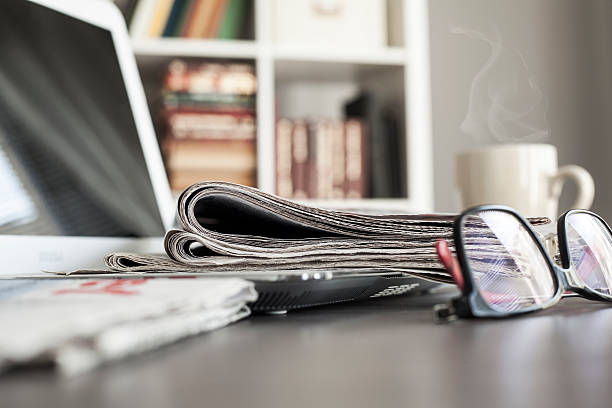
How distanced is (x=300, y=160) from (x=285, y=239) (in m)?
1.33

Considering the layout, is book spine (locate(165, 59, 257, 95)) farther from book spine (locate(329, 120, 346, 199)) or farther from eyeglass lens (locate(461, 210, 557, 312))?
eyeglass lens (locate(461, 210, 557, 312))

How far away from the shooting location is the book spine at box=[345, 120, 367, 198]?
71.8 inches

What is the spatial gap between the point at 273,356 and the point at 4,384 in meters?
0.11

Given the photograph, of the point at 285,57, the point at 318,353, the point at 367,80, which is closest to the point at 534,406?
the point at 318,353

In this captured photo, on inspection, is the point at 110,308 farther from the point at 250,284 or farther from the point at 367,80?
the point at 367,80

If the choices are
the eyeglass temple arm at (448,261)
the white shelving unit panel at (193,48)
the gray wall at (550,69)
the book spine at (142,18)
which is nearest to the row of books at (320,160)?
the white shelving unit panel at (193,48)

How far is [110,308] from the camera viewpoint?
0.24 meters

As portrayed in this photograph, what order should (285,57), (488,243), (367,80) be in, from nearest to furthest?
Result: 1. (488,243)
2. (285,57)
3. (367,80)

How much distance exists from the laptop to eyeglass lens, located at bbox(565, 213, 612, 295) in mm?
115

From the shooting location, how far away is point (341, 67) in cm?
191

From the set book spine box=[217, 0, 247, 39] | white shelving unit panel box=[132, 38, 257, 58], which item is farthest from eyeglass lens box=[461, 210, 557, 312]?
book spine box=[217, 0, 247, 39]

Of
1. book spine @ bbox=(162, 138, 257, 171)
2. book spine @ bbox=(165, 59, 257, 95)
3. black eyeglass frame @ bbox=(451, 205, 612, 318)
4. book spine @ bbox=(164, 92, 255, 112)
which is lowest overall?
black eyeglass frame @ bbox=(451, 205, 612, 318)

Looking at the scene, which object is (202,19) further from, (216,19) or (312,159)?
(312,159)

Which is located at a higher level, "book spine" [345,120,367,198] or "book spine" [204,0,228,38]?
"book spine" [204,0,228,38]
